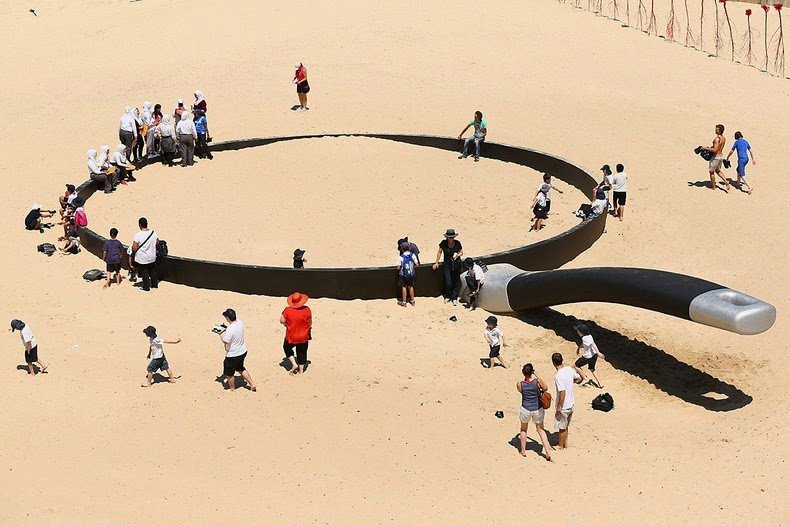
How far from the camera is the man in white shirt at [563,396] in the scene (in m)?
12.6

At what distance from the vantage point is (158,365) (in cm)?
1448

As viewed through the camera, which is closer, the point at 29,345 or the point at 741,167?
the point at 29,345

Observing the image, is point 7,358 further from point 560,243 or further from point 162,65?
point 162,65

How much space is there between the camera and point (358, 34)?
3669 centimetres

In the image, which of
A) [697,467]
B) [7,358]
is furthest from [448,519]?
[7,358]

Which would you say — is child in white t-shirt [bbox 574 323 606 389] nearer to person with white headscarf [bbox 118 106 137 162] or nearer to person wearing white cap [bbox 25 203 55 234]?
person wearing white cap [bbox 25 203 55 234]

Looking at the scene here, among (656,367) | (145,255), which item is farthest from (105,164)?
(656,367)

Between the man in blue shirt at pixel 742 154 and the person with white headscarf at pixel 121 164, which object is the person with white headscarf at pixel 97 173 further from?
the man in blue shirt at pixel 742 154

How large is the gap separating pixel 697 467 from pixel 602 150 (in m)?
15.1

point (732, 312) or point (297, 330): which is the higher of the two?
point (732, 312)

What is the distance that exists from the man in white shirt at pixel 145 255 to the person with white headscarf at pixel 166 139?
734cm

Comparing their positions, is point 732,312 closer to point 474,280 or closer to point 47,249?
point 474,280

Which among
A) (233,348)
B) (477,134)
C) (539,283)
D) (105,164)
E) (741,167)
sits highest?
(477,134)

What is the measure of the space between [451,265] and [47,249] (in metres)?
8.38
